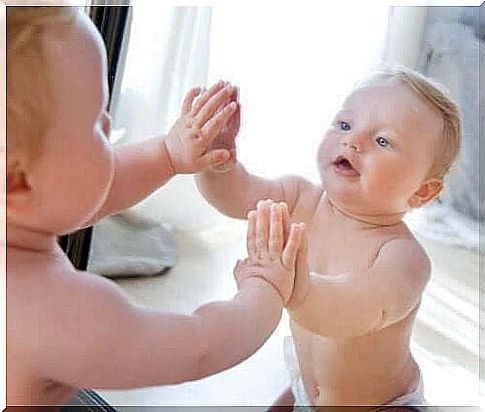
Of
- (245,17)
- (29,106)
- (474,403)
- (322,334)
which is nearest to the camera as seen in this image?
(29,106)

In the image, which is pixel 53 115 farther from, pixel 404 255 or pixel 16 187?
pixel 404 255

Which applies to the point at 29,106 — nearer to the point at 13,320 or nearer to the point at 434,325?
the point at 13,320

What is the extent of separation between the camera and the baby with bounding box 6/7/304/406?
58 centimetres

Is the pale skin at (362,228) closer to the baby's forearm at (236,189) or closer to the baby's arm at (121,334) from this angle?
the baby's forearm at (236,189)

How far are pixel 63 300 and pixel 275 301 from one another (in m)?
0.15

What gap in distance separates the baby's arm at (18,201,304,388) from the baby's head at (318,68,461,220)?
0.19 metres

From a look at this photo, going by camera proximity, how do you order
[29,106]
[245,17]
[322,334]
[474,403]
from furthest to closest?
[245,17] < [474,403] < [322,334] < [29,106]

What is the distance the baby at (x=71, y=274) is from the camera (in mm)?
580

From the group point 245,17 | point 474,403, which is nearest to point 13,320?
point 474,403

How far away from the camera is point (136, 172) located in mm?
774

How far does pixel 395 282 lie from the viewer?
2.56ft

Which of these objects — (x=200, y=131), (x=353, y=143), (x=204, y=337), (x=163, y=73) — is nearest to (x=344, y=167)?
(x=353, y=143)

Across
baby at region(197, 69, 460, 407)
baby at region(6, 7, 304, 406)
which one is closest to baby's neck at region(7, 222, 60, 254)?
baby at region(6, 7, 304, 406)

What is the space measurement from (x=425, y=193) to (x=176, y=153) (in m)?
0.22
